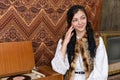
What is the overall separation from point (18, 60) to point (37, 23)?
58cm

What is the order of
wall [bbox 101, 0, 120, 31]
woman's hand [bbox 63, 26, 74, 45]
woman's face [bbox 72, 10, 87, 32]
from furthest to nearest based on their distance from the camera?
wall [bbox 101, 0, 120, 31] < woman's hand [bbox 63, 26, 74, 45] < woman's face [bbox 72, 10, 87, 32]

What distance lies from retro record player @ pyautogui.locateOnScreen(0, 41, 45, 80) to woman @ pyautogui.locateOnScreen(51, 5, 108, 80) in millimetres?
311

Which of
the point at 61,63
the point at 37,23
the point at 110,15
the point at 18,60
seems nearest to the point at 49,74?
the point at 61,63

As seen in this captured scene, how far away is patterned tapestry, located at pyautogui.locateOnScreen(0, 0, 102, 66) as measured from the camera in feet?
8.19

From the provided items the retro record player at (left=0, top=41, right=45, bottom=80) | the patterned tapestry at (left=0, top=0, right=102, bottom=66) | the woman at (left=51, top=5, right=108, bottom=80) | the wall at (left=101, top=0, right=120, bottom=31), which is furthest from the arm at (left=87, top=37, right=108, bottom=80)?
the wall at (left=101, top=0, right=120, bottom=31)

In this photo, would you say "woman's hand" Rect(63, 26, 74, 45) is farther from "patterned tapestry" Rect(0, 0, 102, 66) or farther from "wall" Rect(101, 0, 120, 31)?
"wall" Rect(101, 0, 120, 31)

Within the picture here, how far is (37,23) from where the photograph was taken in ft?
8.98

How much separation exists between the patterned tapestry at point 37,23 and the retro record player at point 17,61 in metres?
0.16

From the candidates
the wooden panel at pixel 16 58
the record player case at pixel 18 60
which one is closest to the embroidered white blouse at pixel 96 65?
the record player case at pixel 18 60

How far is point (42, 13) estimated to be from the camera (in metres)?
2.76

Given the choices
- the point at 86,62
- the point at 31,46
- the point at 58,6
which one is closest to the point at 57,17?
the point at 58,6

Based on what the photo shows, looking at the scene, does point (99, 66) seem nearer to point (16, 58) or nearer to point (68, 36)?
point (68, 36)

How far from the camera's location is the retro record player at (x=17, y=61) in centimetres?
234

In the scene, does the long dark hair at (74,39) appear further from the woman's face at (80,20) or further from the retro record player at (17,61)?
the retro record player at (17,61)
